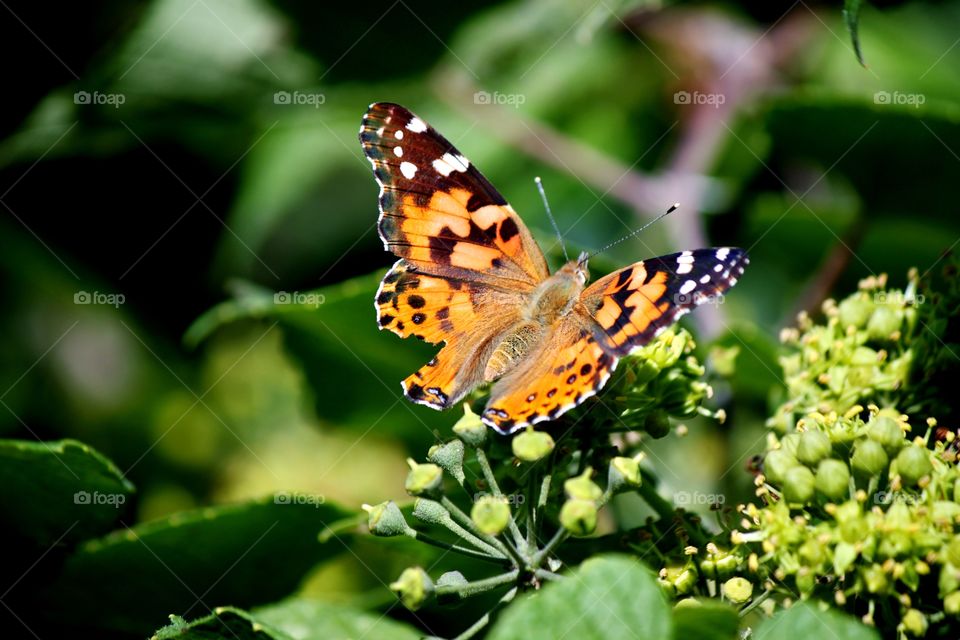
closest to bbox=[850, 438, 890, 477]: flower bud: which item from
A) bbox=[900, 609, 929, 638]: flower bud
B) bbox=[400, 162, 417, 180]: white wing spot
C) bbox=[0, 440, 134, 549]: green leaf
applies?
bbox=[900, 609, 929, 638]: flower bud

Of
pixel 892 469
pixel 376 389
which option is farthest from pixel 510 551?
pixel 376 389

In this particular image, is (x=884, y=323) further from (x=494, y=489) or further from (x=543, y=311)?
(x=494, y=489)

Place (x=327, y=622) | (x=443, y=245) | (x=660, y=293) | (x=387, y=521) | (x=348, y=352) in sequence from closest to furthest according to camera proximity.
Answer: (x=387, y=521) → (x=660, y=293) → (x=327, y=622) → (x=443, y=245) → (x=348, y=352)

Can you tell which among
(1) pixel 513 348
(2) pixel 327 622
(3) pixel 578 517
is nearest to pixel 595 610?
(3) pixel 578 517

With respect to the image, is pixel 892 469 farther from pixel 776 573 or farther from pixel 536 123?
pixel 536 123

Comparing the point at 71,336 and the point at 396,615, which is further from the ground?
the point at 71,336
